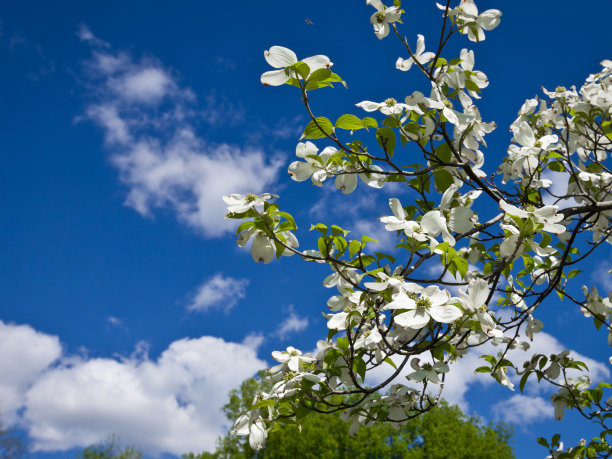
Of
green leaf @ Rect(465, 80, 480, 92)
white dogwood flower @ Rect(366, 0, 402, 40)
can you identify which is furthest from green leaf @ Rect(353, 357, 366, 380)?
white dogwood flower @ Rect(366, 0, 402, 40)

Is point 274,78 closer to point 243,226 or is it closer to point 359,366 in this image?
point 243,226

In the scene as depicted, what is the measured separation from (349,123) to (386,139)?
226mm

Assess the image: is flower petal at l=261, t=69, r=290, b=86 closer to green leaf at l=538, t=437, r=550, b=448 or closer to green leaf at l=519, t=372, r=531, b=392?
green leaf at l=519, t=372, r=531, b=392

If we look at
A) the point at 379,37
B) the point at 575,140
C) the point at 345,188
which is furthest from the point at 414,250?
the point at 575,140

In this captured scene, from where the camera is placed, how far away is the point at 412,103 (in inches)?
86.0

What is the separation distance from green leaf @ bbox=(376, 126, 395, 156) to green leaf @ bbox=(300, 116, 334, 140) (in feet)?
0.81

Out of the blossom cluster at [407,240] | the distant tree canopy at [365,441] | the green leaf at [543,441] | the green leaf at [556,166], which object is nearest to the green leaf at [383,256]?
the blossom cluster at [407,240]

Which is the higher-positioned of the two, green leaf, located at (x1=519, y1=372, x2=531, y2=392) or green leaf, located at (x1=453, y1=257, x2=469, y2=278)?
green leaf, located at (x1=453, y1=257, x2=469, y2=278)

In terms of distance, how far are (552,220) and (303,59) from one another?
3.62ft

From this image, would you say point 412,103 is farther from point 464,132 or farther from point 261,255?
point 261,255

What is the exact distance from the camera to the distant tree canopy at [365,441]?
51.0 feet

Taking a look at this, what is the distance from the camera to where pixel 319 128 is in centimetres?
223

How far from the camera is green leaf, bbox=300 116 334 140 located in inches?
87.4

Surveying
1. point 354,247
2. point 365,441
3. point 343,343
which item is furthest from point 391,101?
point 365,441
